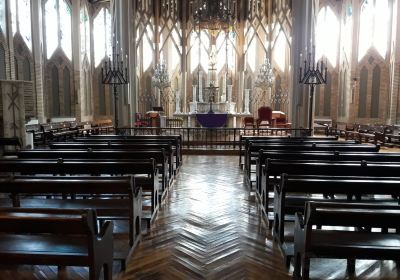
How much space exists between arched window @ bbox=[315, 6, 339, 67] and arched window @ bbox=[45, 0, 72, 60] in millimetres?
13547

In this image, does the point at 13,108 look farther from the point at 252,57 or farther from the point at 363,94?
the point at 363,94

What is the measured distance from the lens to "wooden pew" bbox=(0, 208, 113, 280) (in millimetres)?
1980

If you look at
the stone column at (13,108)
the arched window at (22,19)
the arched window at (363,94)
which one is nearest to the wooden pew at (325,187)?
the stone column at (13,108)

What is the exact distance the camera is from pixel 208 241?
3.59 meters

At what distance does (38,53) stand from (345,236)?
15.3 meters

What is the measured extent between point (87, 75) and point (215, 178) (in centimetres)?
1440

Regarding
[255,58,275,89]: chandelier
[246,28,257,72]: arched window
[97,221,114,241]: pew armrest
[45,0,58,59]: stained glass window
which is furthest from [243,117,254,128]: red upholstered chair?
[97,221,114,241]: pew armrest

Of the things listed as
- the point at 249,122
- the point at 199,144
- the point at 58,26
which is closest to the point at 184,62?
the point at 58,26

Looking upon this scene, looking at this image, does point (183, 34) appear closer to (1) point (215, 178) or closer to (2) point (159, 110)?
(2) point (159, 110)

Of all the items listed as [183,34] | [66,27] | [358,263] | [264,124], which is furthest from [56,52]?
[358,263]

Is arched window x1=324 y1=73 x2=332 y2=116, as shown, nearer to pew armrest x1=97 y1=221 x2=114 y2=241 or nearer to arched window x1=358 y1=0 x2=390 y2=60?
arched window x1=358 y1=0 x2=390 y2=60

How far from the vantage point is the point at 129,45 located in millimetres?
13250

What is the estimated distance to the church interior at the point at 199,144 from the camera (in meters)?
2.54

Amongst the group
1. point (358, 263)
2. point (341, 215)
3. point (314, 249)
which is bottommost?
point (358, 263)
